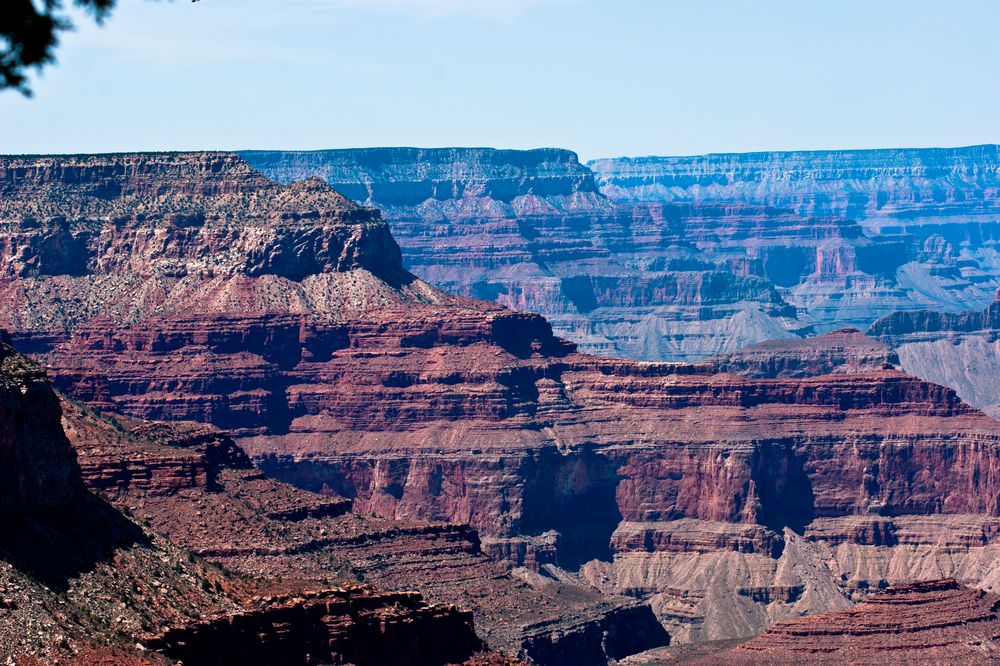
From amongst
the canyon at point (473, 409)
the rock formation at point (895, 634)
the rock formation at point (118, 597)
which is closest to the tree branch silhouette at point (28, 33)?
the rock formation at point (118, 597)

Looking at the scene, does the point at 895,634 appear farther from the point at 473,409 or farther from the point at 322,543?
the point at 473,409

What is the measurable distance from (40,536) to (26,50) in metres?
25.2

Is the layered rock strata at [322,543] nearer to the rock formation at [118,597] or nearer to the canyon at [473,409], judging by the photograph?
the rock formation at [118,597]

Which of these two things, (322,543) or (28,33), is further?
(322,543)

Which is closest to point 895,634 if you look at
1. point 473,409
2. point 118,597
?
point 118,597

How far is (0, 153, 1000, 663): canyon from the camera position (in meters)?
166

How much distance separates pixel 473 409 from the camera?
172 m

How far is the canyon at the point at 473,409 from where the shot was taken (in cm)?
16600

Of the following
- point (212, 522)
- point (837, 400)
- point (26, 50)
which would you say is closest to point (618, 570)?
point (837, 400)

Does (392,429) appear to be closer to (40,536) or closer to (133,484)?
(133,484)

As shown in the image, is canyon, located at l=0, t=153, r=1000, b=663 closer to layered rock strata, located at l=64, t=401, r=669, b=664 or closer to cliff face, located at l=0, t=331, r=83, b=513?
layered rock strata, located at l=64, t=401, r=669, b=664

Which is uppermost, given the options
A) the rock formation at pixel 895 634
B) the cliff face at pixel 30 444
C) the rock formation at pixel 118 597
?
the cliff face at pixel 30 444

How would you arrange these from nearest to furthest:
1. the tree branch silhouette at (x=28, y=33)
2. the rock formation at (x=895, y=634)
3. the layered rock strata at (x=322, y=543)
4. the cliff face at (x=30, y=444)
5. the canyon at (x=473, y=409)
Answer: the tree branch silhouette at (x=28, y=33), the cliff face at (x=30, y=444), the layered rock strata at (x=322, y=543), the rock formation at (x=895, y=634), the canyon at (x=473, y=409)

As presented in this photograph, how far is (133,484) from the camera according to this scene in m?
101
